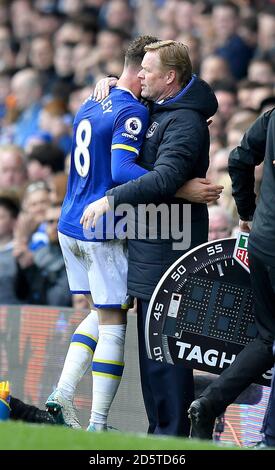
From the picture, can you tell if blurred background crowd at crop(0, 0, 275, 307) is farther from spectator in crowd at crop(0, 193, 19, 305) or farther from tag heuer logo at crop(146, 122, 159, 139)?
tag heuer logo at crop(146, 122, 159, 139)

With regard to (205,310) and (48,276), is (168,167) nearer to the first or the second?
(205,310)

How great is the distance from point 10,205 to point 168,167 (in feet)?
15.8

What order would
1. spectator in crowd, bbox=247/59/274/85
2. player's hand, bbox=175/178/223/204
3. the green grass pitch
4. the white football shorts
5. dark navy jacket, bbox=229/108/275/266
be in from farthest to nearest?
spectator in crowd, bbox=247/59/274/85 → the white football shorts → player's hand, bbox=175/178/223/204 → dark navy jacket, bbox=229/108/275/266 → the green grass pitch

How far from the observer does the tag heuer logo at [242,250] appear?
775 centimetres

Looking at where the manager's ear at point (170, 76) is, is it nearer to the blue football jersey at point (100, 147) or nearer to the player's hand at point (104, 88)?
the blue football jersey at point (100, 147)

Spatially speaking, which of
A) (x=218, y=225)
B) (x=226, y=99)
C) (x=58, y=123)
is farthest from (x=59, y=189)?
(x=58, y=123)

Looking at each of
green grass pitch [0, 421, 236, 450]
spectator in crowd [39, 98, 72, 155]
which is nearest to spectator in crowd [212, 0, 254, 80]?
spectator in crowd [39, 98, 72, 155]

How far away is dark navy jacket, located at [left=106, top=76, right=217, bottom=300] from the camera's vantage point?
745cm

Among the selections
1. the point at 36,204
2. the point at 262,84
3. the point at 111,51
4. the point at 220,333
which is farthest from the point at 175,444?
the point at 111,51

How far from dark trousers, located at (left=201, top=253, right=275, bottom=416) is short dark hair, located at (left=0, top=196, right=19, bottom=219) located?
5037mm

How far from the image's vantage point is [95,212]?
7523 millimetres

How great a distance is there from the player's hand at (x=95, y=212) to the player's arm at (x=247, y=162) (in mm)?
763

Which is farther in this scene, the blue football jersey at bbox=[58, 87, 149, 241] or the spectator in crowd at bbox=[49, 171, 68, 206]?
the spectator in crowd at bbox=[49, 171, 68, 206]

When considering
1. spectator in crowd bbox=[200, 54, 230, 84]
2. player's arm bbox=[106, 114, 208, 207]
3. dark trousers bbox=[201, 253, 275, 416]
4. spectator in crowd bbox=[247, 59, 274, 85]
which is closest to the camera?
dark trousers bbox=[201, 253, 275, 416]
